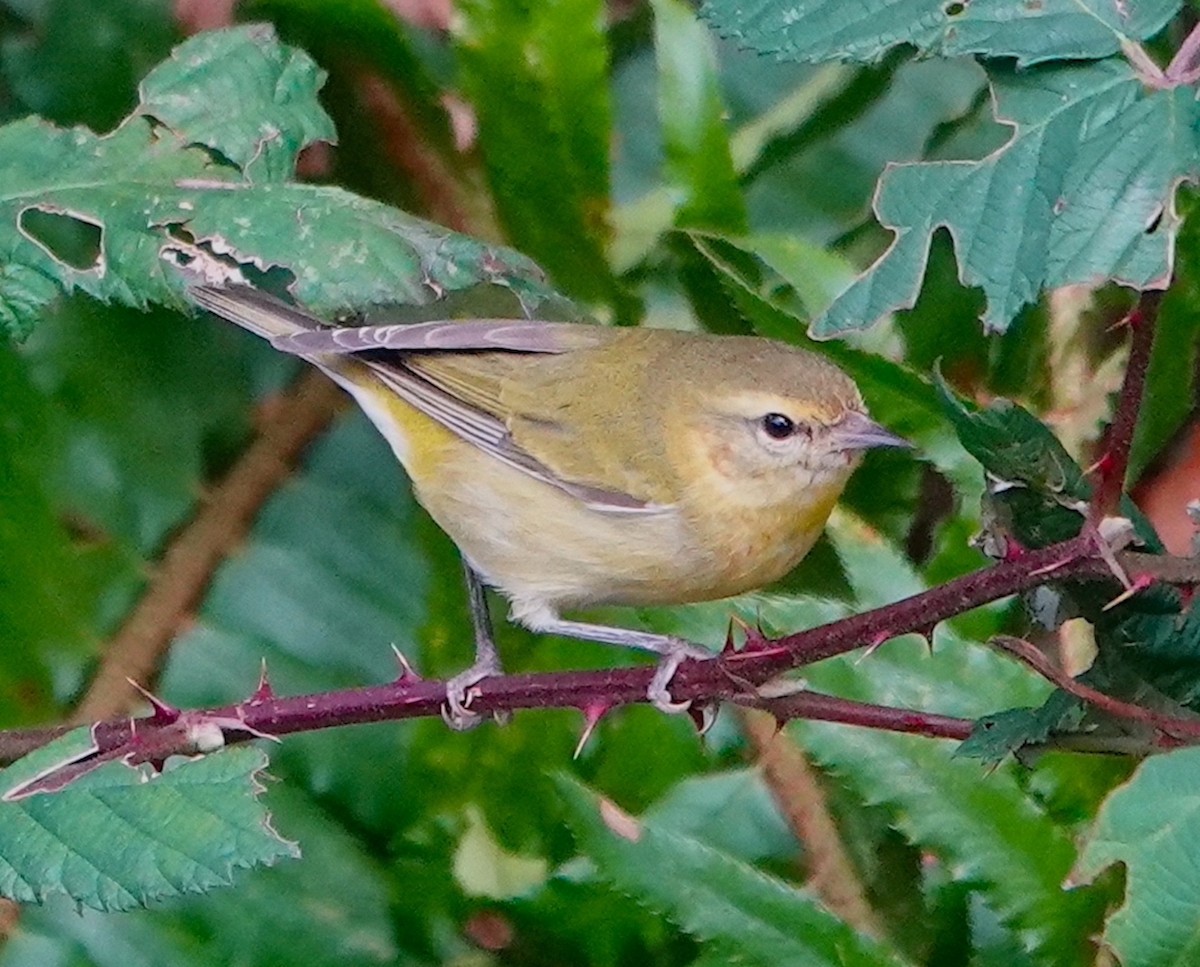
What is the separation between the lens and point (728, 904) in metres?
2.26

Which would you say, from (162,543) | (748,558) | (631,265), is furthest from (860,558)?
(162,543)

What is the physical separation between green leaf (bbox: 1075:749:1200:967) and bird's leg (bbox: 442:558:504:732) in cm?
68

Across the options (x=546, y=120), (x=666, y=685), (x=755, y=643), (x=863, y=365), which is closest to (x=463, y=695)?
(x=666, y=685)

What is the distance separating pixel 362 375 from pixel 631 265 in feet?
2.32

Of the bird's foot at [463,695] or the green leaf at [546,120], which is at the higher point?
the green leaf at [546,120]

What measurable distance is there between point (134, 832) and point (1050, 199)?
1.07m

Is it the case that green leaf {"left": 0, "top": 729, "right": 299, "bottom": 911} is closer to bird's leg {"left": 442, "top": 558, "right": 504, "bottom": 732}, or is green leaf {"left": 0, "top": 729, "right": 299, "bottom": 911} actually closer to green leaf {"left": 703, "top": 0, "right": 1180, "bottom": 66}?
bird's leg {"left": 442, "top": 558, "right": 504, "bottom": 732}

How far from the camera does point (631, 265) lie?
309 centimetres

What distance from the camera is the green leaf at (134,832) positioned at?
1.57 meters

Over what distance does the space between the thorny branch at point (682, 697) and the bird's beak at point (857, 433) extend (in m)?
0.58

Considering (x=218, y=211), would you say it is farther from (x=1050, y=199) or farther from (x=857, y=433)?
(x=1050, y=199)

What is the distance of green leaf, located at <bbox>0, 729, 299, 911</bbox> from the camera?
1.57m

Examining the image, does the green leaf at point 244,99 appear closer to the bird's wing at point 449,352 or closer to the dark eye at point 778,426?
the bird's wing at point 449,352

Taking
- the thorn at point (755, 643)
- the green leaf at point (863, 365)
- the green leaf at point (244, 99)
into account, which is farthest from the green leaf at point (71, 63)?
the thorn at point (755, 643)
